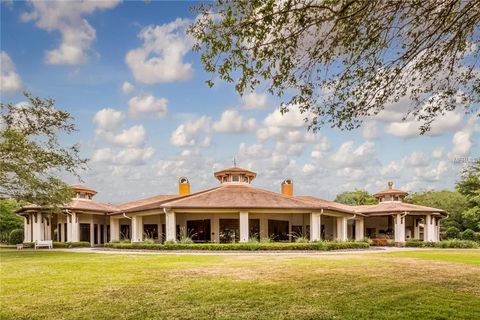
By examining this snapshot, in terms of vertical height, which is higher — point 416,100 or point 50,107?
point 50,107

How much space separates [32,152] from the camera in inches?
987

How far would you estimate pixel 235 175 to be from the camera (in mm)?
37156

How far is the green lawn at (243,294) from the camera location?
7809 mm

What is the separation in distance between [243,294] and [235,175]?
27.7 m

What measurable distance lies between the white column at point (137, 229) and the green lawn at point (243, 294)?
1991 cm

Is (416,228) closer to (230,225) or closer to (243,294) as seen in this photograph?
(230,225)

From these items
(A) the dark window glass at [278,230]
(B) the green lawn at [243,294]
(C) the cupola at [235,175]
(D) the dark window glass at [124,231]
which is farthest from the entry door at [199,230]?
(B) the green lawn at [243,294]

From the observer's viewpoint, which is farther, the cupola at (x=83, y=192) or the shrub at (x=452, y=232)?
the shrub at (x=452, y=232)

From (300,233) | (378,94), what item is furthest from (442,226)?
(378,94)

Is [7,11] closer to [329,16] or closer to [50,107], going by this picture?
[329,16]

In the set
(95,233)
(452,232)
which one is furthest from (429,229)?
(95,233)

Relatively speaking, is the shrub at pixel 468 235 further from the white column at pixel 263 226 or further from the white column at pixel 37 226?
Result: the white column at pixel 37 226

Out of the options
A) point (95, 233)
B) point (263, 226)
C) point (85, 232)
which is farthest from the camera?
point (95, 233)

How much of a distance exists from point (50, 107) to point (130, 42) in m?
12.8
